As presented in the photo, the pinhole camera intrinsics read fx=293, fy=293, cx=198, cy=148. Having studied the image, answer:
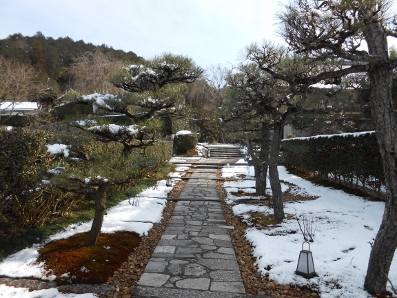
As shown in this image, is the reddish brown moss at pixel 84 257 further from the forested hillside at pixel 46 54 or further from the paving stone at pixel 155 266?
the forested hillside at pixel 46 54

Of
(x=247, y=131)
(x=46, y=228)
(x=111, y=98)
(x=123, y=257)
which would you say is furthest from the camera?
(x=247, y=131)

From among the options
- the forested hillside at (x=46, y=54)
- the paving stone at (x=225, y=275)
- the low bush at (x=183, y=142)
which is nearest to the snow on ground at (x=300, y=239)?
the paving stone at (x=225, y=275)

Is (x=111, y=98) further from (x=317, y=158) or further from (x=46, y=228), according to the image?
(x=317, y=158)

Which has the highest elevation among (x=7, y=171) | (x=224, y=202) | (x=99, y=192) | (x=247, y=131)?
(x=247, y=131)

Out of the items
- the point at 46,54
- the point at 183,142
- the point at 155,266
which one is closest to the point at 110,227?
the point at 155,266

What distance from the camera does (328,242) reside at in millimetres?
4164

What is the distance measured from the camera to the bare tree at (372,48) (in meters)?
2.38

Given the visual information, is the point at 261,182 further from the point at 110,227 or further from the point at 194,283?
the point at 194,283

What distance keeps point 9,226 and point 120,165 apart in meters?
1.77

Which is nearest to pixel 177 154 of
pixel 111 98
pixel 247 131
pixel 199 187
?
pixel 199 187

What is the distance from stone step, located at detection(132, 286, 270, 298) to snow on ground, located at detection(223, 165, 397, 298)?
0.68 meters

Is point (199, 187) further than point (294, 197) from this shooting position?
Yes

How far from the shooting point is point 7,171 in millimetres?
3910

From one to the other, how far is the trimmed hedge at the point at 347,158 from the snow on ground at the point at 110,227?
3687 mm
